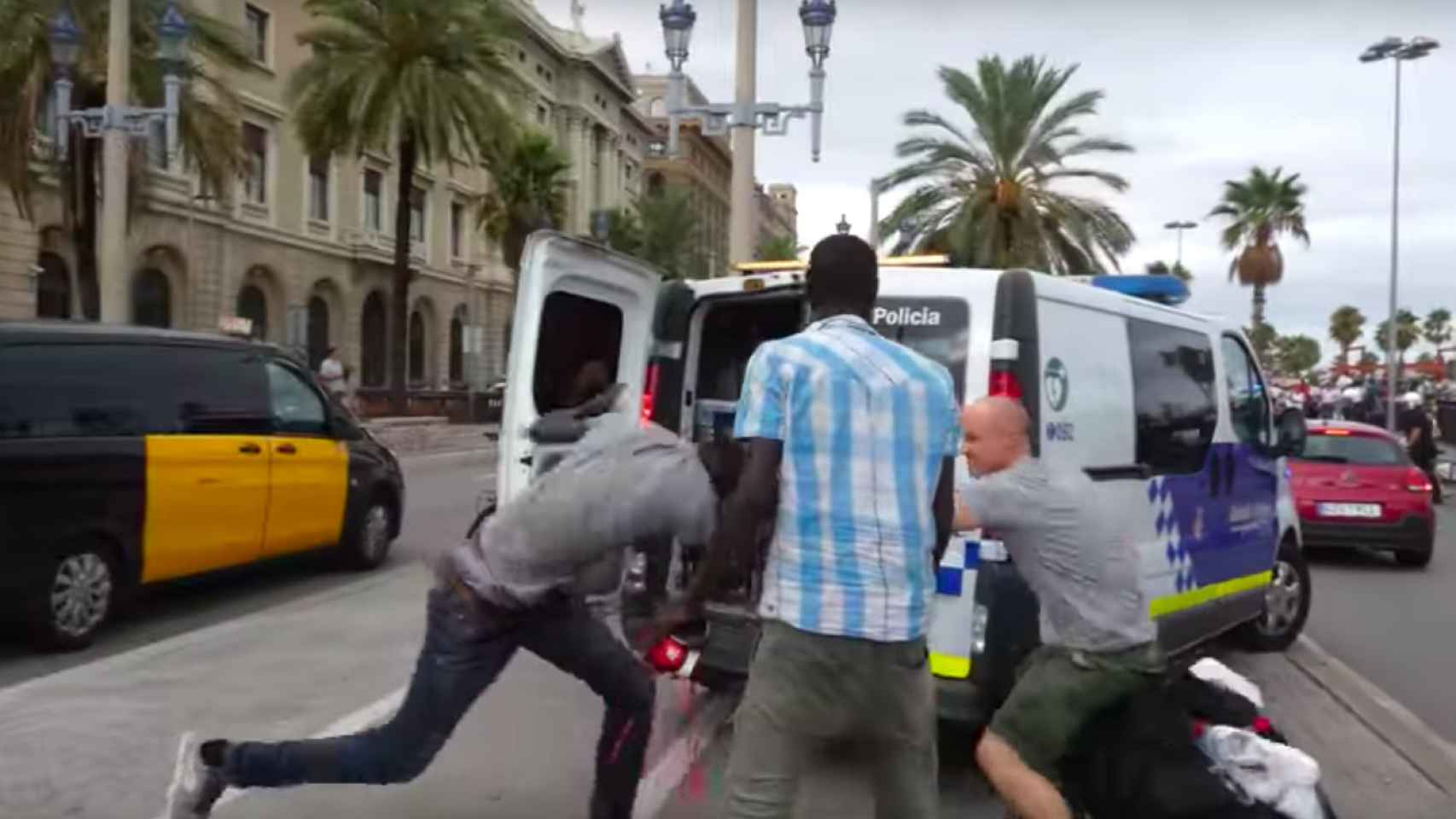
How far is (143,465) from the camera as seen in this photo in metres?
8.47

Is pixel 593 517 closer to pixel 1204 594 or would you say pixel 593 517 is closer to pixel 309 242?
pixel 1204 594

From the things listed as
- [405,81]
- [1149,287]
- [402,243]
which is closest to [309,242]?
[402,243]

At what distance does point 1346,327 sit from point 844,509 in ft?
400

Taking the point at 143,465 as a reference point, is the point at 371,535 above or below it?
below

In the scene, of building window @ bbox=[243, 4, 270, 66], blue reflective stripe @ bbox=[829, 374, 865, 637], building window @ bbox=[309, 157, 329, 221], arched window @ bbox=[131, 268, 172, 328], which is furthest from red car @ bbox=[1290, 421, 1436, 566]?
building window @ bbox=[309, 157, 329, 221]

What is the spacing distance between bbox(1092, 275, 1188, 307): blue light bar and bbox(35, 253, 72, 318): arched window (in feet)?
107

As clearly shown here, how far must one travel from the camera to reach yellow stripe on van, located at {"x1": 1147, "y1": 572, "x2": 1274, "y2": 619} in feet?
20.6

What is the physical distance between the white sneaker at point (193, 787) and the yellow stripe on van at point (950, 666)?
2.49 meters

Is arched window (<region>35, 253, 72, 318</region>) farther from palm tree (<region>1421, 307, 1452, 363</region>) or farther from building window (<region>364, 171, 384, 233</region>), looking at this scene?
palm tree (<region>1421, 307, 1452, 363</region>)

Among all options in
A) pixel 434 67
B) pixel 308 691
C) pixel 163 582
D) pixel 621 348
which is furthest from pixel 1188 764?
pixel 434 67

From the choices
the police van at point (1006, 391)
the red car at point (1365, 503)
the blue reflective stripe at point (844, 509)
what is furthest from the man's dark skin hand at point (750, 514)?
the red car at point (1365, 503)

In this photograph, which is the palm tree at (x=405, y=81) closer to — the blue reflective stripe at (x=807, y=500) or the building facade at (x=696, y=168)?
the blue reflective stripe at (x=807, y=500)

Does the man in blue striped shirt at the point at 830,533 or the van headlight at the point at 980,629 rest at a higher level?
the man in blue striped shirt at the point at 830,533

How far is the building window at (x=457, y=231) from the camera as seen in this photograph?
57.2 metres
